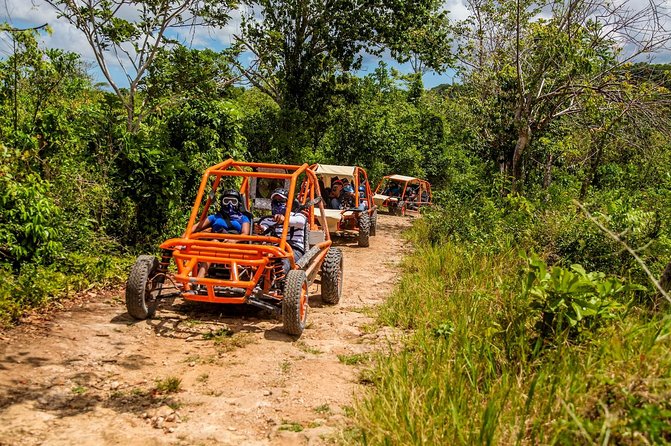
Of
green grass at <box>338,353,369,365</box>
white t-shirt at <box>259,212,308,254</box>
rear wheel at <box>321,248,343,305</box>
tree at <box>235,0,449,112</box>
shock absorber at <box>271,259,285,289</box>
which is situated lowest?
green grass at <box>338,353,369,365</box>

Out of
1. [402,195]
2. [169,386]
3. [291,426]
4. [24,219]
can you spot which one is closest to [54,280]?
[24,219]

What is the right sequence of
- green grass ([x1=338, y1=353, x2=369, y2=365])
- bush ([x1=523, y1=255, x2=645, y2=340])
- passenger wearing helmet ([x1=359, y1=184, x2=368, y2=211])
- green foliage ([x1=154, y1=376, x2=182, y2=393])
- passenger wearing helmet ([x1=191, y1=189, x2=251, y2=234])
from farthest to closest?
passenger wearing helmet ([x1=359, y1=184, x2=368, y2=211]) → passenger wearing helmet ([x1=191, y1=189, x2=251, y2=234]) → green grass ([x1=338, y1=353, x2=369, y2=365]) → green foliage ([x1=154, y1=376, x2=182, y2=393]) → bush ([x1=523, y1=255, x2=645, y2=340])

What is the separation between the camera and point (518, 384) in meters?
3.13

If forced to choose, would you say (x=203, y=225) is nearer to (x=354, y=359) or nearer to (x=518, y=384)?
(x=354, y=359)

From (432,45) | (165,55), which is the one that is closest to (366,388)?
(165,55)

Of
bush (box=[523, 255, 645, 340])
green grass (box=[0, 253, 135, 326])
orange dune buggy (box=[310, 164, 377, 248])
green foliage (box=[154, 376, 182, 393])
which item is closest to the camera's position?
bush (box=[523, 255, 645, 340])

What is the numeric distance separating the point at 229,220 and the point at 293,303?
5.49ft

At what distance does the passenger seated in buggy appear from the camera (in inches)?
245

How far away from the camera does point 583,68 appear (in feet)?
29.4

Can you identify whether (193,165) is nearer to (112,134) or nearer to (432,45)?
(112,134)

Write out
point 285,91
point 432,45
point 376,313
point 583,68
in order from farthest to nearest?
point 285,91, point 432,45, point 583,68, point 376,313

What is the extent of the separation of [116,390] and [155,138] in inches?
185

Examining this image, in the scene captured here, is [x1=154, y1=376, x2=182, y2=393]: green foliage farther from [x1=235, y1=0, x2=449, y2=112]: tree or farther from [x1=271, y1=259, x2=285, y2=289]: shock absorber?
[x1=235, y1=0, x2=449, y2=112]: tree

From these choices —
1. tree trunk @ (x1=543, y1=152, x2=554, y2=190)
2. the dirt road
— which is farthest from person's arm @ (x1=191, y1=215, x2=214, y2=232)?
tree trunk @ (x1=543, y1=152, x2=554, y2=190)
